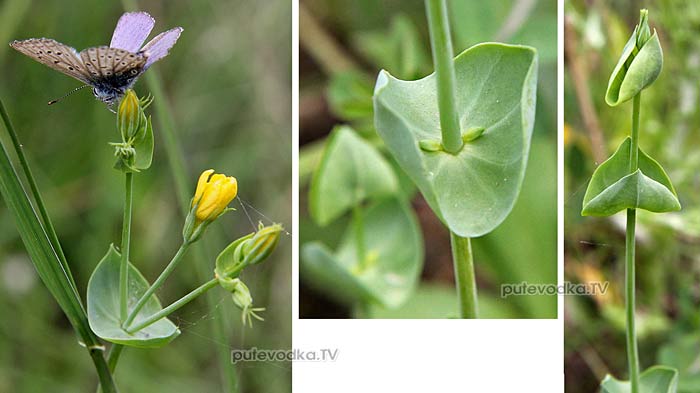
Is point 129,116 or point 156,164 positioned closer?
point 129,116

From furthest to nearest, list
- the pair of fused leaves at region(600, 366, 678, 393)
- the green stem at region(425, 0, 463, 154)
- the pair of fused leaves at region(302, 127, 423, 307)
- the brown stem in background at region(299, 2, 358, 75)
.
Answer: the brown stem in background at region(299, 2, 358, 75), the pair of fused leaves at region(302, 127, 423, 307), the pair of fused leaves at region(600, 366, 678, 393), the green stem at region(425, 0, 463, 154)

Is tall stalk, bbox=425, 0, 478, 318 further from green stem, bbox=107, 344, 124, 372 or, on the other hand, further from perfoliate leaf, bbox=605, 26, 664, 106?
green stem, bbox=107, 344, 124, 372

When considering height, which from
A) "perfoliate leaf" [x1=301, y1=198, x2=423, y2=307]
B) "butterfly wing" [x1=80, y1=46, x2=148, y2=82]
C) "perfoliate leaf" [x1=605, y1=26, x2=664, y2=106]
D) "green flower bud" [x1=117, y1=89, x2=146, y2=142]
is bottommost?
"perfoliate leaf" [x1=301, y1=198, x2=423, y2=307]

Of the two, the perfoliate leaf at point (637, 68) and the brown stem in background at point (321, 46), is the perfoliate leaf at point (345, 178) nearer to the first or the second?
the brown stem in background at point (321, 46)

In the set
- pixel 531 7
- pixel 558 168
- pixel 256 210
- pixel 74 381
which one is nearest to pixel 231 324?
pixel 256 210

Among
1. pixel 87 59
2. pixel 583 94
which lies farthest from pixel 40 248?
pixel 583 94

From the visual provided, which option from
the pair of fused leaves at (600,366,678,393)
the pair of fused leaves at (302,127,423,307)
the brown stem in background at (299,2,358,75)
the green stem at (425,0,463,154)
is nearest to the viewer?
the green stem at (425,0,463,154)

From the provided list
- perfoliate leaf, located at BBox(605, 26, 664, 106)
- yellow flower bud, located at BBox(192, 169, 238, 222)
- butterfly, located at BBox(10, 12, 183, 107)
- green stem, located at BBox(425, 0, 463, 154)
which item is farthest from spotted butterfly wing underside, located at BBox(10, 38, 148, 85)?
perfoliate leaf, located at BBox(605, 26, 664, 106)

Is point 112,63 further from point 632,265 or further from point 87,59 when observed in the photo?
point 632,265
